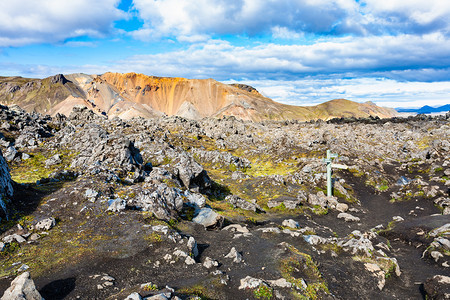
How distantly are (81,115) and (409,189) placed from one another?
86.9 meters

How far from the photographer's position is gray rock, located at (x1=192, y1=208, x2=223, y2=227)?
25263 millimetres

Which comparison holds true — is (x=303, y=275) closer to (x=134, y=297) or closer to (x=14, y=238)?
(x=134, y=297)

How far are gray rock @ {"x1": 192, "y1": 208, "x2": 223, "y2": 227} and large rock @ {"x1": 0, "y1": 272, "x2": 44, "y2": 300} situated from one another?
49.4ft

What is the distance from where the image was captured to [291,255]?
18.6 m

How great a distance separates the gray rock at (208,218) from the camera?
82.9 feet

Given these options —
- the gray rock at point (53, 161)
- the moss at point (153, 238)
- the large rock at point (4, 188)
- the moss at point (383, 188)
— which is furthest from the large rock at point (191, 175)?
the moss at point (383, 188)

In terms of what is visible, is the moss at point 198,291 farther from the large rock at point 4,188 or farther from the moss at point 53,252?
the large rock at point 4,188

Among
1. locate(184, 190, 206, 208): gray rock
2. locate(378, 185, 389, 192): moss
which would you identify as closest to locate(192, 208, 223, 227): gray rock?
locate(184, 190, 206, 208): gray rock

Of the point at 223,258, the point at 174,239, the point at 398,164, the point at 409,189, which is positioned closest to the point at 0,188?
the point at 174,239

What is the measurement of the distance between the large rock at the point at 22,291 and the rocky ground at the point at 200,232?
1.9 inches

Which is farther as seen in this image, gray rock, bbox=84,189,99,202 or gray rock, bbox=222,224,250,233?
gray rock, bbox=222,224,250,233

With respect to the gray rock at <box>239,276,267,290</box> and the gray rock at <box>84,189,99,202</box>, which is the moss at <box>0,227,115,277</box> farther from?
the gray rock at <box>239,276,267,290</box>

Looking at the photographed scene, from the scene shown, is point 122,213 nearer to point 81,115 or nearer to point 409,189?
point 409,189

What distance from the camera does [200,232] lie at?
76.9 ft
